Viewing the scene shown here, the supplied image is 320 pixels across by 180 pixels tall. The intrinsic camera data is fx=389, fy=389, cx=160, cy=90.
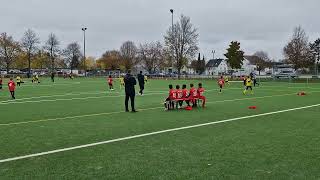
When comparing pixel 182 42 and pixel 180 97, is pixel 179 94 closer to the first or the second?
pixel 180 97

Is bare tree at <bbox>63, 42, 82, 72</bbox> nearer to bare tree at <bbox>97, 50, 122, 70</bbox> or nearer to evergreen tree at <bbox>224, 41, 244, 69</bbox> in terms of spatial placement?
bare tree at <bbox>97, 50, 122, 70</bbox>

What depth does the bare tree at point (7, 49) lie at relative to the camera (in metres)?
90.2

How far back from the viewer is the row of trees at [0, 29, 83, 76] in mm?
91006

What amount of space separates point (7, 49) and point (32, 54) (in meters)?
8.19

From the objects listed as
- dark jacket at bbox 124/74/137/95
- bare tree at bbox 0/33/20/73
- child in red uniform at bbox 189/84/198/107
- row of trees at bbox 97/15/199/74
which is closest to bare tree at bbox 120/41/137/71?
row of trees at bbox 97/15/199/74

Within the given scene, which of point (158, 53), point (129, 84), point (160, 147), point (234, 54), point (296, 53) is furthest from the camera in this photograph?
point (158, 53)

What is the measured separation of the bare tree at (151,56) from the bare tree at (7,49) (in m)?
41.3

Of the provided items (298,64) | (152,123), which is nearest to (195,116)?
(152,123)

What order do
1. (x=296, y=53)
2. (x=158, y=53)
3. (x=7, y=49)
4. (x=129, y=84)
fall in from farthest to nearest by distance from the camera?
(x=158, y=53) → (x=7, y=49) → (x=296, y=53) → (x=129, y=84)

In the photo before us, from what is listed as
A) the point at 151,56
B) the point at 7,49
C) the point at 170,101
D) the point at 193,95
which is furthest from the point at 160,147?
the point at 151,56

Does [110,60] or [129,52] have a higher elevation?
[129,52]

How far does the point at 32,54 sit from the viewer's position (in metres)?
98.3

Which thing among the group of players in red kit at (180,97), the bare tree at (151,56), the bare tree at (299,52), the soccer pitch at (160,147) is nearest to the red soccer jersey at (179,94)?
the group of players in red kit at (180,97)

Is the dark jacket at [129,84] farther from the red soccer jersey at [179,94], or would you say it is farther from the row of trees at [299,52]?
the row of trees at [299,52]
